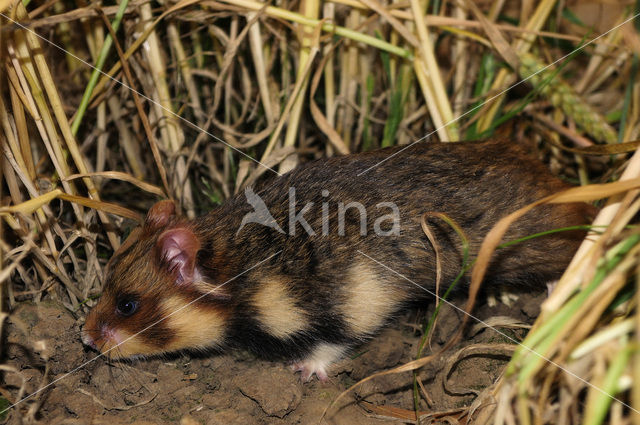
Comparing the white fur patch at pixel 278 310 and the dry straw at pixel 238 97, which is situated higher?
the dry straw at pixel 238 97

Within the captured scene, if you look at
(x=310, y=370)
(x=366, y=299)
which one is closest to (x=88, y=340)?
(x=310, y=370)

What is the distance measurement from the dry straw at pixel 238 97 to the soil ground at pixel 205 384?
11cm

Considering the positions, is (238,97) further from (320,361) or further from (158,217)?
(320,361)

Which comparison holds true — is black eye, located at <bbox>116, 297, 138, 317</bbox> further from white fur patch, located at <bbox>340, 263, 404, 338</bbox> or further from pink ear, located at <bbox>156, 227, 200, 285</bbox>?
white fur patch, located at <bbox>340, 263, 404, 338</bbox>

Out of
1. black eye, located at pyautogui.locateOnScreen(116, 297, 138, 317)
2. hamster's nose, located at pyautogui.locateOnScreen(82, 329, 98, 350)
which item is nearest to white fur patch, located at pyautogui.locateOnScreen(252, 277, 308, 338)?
black eye, located at pyautogui.locateOnScreen(116, 297, 138, 317)

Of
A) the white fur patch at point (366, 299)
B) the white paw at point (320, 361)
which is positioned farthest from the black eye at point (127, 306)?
the white fur patch at point (366, 299)

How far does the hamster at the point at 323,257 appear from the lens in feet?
10.2

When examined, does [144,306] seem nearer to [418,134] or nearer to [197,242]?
[197,242]

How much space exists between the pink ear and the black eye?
0.79 feet

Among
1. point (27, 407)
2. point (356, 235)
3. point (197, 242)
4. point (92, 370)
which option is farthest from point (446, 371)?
point (27, 407)

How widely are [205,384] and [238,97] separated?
75.3 inches

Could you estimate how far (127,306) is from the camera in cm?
309

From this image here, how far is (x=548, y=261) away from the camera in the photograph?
10.8ft

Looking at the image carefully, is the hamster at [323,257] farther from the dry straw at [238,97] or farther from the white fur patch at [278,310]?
the dry straw at [238,97]
